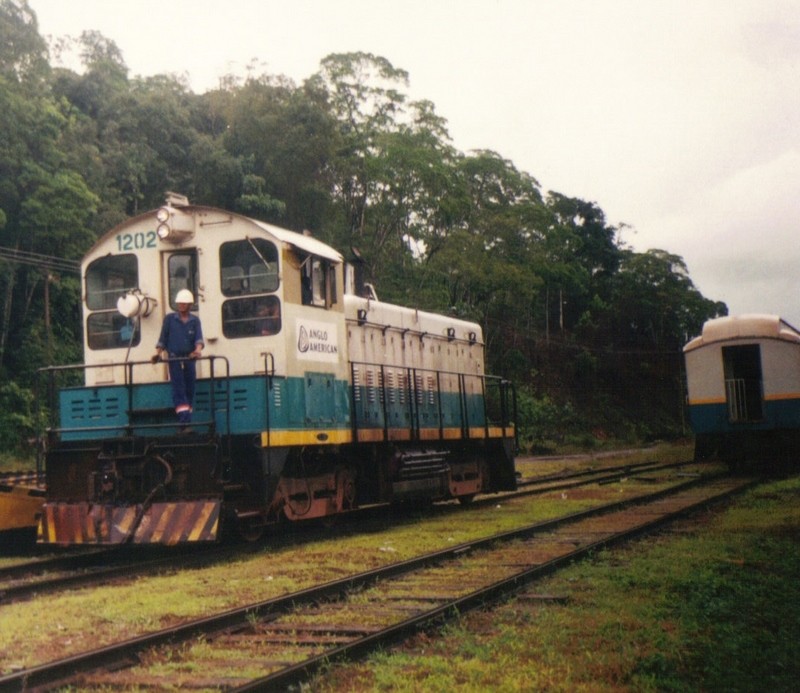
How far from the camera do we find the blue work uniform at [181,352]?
10.3 meters

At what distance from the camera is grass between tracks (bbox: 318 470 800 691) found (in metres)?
5.27

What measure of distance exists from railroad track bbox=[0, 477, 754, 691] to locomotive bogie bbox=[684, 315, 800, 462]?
1233 centimetres

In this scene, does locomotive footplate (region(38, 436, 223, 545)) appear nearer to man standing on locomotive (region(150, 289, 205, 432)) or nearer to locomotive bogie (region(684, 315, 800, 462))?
man standing on locomotive (region(150, 289, 205, 432))

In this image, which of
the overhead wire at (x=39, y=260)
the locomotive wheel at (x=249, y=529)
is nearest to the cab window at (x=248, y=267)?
the locomotive wheel at (x=249, y=529)

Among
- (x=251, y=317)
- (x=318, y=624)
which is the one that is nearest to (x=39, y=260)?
(x=251, y=317)

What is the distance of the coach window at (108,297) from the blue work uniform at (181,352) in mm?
1228

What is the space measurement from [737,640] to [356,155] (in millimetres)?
35220

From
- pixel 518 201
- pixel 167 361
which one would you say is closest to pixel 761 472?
pixel 167 361

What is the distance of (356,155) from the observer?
39750 mm

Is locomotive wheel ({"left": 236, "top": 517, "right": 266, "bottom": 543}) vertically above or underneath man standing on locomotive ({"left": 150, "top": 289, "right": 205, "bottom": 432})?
underneath

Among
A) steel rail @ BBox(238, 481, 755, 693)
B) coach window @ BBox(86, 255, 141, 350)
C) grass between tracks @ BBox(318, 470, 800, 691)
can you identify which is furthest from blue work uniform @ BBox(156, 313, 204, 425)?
grass between tracks @ BBox(318, 470, 800, 691)

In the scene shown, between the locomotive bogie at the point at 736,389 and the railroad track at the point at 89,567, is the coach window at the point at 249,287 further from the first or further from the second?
the locomotive bogie at the point at 736,389

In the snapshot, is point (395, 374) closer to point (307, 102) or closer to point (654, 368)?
point (307, 102)

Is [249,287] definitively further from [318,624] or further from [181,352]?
[318,624]
